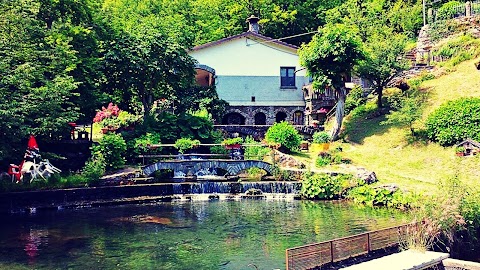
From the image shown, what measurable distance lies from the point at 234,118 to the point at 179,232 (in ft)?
77.0

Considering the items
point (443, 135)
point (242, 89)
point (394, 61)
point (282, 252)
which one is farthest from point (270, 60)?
point (282, 252)

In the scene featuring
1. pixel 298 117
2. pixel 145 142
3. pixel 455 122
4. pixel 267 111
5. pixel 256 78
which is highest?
pixel 256 78

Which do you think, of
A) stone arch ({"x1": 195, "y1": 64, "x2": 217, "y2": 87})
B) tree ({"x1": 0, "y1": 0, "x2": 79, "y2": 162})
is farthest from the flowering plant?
stone arch ({"x1": 195, "y1": 64, "x2": 217, "y2": 87})

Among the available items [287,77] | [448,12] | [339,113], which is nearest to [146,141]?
[339,113]

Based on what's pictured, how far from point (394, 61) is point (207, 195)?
1579cm

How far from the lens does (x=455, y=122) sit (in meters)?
26.5

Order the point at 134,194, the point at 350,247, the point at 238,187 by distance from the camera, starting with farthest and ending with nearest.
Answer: the point at 238,187, the point at 134,194, the point at 350,247

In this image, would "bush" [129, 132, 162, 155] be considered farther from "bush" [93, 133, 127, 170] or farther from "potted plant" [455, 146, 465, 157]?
"potted plant" [455, 146, 465, 157]

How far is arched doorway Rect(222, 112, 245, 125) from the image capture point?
130 ft

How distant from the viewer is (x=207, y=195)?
77.8ft

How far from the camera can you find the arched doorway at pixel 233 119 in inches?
1555

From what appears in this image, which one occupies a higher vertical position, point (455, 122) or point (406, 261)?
point (455, 122)

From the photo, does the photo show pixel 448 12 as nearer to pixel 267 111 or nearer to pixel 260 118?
pixel 267 111

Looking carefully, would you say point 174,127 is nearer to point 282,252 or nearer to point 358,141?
point 358,141
